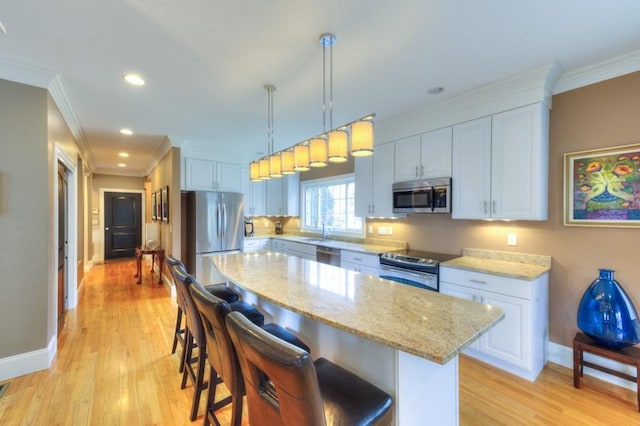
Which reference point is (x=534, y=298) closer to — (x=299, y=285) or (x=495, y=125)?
(x=495, y=125)

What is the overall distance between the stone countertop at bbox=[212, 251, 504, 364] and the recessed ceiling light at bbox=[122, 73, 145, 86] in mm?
1825

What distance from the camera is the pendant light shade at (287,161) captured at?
228 cm

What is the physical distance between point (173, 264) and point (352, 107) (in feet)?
7.79

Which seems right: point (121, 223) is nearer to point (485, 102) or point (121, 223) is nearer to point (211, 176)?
point (211, 176)

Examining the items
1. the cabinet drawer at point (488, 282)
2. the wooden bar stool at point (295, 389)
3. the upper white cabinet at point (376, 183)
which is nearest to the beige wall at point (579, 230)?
the cabinet drawer at point (488, 282)

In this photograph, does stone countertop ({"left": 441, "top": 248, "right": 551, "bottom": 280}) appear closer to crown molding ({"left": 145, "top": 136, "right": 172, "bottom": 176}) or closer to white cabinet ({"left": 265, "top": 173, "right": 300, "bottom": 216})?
white cabinet ({"left": 265, "top": 173, "right": 300, "bottom": 216})

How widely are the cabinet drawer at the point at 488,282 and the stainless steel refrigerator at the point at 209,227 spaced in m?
3.32

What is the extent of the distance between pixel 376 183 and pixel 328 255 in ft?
4.12

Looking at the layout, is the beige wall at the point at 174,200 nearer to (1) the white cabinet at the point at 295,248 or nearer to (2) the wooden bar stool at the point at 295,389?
(1) the white cabinet at the point at 295,248

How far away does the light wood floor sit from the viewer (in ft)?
6.21

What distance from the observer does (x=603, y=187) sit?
7.52 ft

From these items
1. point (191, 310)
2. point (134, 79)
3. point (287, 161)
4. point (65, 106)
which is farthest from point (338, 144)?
point (65, 106)

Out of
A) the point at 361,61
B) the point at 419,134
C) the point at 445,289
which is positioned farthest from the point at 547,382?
the point at 361,61

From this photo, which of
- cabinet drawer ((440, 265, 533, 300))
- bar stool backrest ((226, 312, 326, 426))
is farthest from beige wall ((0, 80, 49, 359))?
cabinet drawer ((440, 265, 533, 300))
